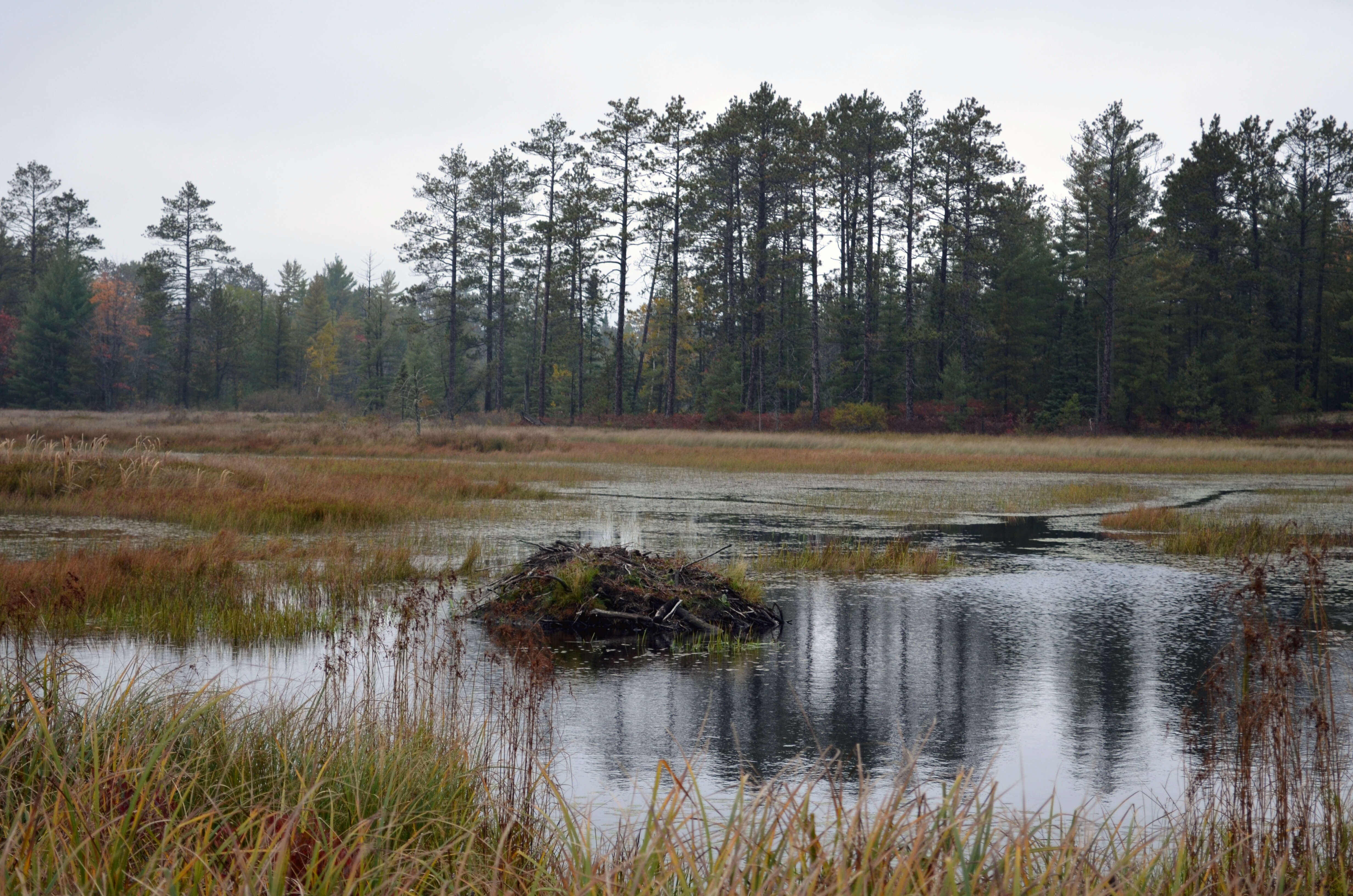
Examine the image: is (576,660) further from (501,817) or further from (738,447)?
(738,447)

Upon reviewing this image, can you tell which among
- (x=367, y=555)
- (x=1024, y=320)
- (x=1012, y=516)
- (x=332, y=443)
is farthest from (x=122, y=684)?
(x=1024, y=320)

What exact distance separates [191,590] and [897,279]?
1883 inches

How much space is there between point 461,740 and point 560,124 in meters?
51.2

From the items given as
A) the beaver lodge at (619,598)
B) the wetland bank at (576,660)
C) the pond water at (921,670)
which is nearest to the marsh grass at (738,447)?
the wetland bank at (576,660)

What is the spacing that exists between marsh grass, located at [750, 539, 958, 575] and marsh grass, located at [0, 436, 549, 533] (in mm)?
6010

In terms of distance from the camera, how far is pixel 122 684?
6117 mm

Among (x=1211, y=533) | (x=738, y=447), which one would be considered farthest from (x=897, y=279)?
(x=1211, y=533)

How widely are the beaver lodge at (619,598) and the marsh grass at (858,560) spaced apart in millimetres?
2774

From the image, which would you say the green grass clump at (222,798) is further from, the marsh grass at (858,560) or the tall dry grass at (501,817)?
the marsh grass at (858,560)

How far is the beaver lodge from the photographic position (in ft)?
28.7

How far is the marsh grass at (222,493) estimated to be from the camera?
15.0 metres

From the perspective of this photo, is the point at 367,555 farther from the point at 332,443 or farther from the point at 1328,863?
the point at 332,443

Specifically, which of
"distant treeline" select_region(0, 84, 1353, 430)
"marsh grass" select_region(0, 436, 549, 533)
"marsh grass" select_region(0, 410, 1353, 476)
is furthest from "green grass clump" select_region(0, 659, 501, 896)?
"distant treeline" select_region(0, 84, 1353, 430)

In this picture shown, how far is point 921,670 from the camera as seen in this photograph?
24.9 ft
